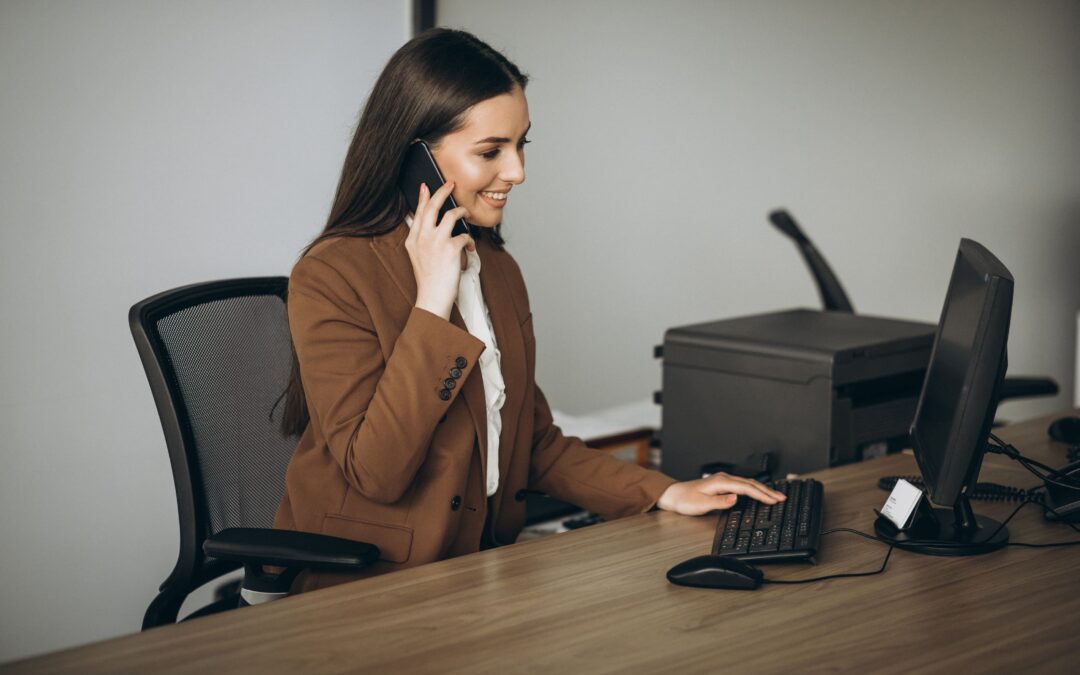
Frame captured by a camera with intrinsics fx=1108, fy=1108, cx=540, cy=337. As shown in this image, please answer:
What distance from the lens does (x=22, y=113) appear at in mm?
2299

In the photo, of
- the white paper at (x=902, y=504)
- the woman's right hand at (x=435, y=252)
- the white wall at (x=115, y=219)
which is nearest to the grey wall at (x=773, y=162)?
the white wall at (x=115, y=219)

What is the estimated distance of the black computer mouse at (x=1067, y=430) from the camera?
6.84 ft

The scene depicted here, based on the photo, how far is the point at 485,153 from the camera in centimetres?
165

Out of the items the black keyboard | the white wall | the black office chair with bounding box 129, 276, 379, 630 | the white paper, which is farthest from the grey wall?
the white paper

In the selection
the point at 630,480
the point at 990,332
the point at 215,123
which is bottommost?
the point at 630,480

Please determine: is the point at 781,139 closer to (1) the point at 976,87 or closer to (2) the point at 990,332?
(1) the point at 976,87

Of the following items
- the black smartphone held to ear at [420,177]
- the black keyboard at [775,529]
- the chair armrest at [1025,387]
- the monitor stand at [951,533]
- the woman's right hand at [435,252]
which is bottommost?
the chair armrest at [1025,387]

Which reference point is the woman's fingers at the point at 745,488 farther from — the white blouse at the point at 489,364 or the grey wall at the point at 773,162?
the grey wall at the point at 773,162

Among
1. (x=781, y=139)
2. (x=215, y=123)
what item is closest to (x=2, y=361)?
(x=215, y=123)

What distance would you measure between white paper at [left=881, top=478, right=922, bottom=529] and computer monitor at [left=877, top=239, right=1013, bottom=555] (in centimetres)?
2

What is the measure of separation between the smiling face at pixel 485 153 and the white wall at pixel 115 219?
1112 millimetres

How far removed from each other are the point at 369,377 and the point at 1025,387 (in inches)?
66.8

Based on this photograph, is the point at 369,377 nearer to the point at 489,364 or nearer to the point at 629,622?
the point at 489,364

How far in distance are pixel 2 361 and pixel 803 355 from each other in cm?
165
